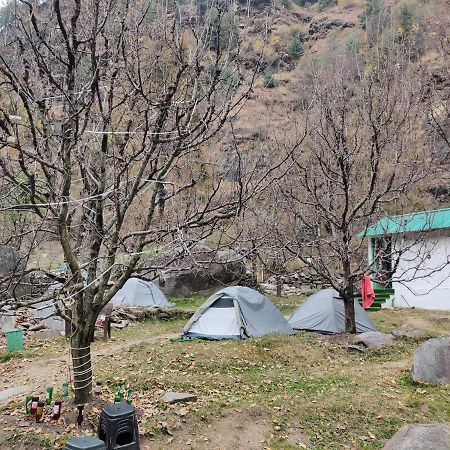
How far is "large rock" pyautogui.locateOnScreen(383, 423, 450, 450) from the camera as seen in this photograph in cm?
401

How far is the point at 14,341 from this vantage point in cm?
1011

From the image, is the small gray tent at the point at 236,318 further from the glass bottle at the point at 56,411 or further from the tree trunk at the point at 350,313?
the glass bottle at the point at 56,411

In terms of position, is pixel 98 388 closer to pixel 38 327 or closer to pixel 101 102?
pixel 101 102

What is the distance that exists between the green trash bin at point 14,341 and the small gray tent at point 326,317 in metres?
6.29

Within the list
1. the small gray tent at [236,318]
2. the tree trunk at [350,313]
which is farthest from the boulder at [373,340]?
the small gray tent at [236,318]

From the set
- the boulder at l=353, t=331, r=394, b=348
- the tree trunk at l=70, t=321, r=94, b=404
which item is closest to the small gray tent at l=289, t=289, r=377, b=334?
the boulder at l=353, t=331, r=394, b=348

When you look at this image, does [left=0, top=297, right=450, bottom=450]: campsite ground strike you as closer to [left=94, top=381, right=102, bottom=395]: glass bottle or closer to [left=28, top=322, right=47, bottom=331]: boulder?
[left=94, top=381, right=102, bottom=395]: glass bottle

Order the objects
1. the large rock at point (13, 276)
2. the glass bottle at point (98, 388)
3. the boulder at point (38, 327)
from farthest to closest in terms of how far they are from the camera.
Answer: the boulder at point (38, 327) < the glass bottle at point (98, 388) < the large rock at point (13, 276)

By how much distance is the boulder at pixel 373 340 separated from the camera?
904 centimetres

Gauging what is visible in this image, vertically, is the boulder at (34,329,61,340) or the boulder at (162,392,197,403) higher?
the boulder at (162,392,197,403)

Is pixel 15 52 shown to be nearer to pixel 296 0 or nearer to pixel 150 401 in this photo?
pixel 150 401

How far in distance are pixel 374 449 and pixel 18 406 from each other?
4009mm

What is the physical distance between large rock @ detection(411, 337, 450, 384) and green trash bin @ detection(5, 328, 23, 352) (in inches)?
306

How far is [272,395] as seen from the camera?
634 cm
